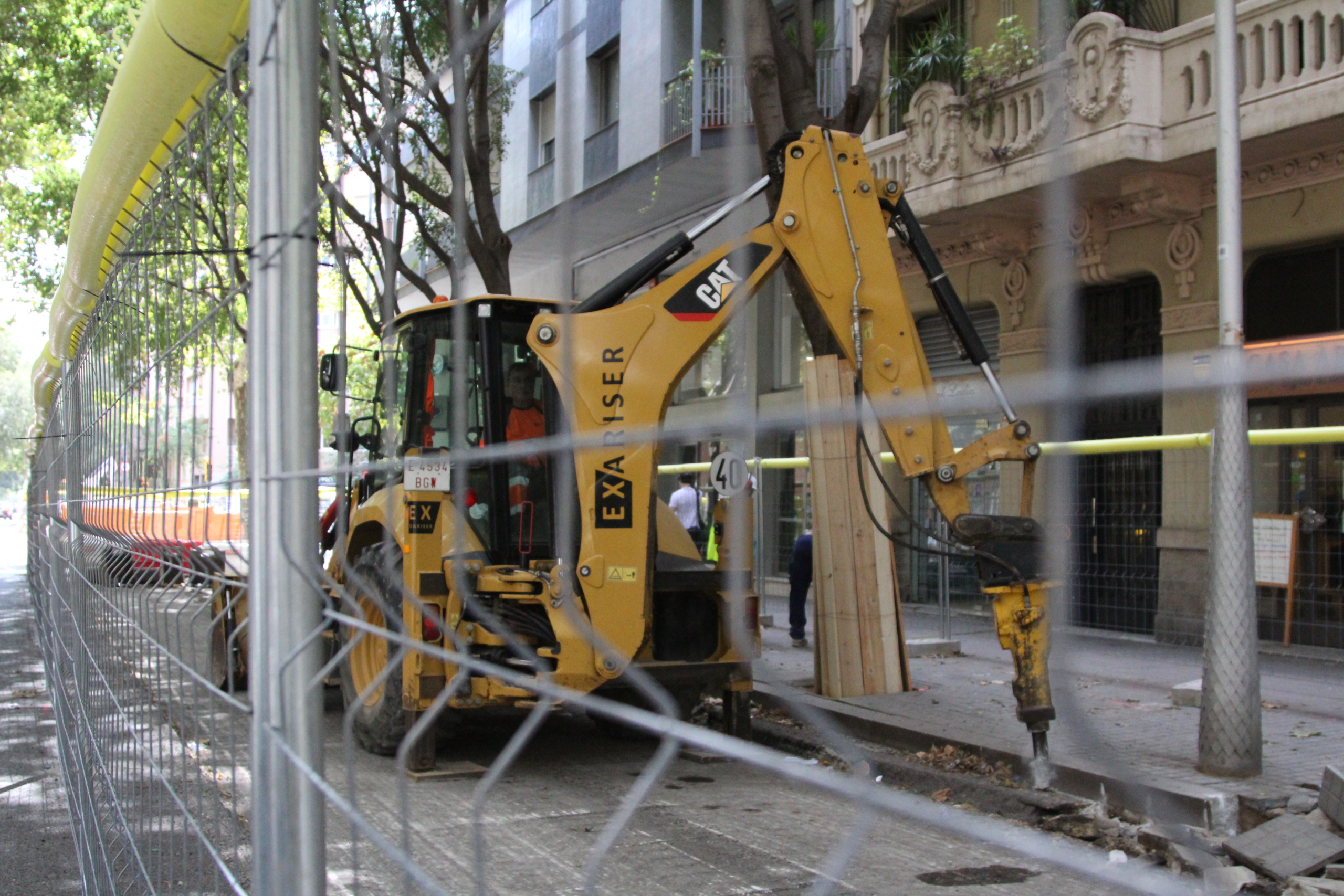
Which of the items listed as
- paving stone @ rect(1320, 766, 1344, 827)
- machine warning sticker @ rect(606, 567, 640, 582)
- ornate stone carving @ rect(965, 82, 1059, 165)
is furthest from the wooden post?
ornate stone carving @ rect(965, 82, 1059, 165)

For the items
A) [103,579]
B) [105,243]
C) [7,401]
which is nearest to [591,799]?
[103,579]

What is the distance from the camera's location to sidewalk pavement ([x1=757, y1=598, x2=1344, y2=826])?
79 cm

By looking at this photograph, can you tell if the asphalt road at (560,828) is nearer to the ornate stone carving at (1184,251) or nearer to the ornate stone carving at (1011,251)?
the ornate stone carving at (1011,251)

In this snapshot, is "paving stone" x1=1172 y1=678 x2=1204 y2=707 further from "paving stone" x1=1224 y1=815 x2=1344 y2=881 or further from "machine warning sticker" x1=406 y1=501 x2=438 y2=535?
"machine warning sticker" x1=406 y1=501 x2=438 y2=535

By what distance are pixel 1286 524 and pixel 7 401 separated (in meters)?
83.2

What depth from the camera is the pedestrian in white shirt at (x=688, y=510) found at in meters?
6.83

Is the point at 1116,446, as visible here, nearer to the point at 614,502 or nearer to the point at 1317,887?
the point at 1317,887

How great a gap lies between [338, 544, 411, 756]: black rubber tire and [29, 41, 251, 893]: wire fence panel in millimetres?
243

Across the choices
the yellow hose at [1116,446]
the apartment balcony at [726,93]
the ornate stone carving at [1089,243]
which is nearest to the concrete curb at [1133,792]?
the yellow hose at [1116,446]

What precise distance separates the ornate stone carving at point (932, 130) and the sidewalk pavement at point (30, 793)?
464 cm

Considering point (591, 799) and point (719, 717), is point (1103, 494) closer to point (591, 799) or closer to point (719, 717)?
point (591, 799)

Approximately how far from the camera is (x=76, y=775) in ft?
16.8

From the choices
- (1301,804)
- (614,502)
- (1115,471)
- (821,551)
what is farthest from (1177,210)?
(821,551)

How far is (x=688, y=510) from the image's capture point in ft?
26.7
